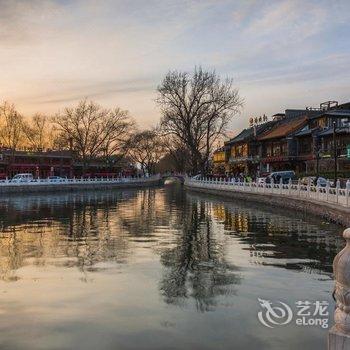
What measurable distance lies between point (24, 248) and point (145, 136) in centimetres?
9749

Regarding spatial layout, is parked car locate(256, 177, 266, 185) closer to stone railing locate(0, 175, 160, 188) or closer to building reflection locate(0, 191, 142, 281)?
building reflection locate(0, 191, 142, 281)

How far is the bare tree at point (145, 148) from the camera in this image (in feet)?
365

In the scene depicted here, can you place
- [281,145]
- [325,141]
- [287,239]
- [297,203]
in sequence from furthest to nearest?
[281,145]
[325,141]
[297,203]
[287,239]

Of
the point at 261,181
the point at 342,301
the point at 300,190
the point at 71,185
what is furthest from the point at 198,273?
the point at 71,185

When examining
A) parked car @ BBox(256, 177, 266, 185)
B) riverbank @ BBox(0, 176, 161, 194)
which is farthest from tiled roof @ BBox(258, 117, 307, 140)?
riverbank @ BBox(0, 176, 161, 194)

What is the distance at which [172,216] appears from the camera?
31.2 meters

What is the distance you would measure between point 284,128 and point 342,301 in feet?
224

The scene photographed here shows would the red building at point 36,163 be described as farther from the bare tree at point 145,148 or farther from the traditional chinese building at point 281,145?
the traditional chinese building at point 281,145

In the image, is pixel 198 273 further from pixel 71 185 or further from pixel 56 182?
pixel 71 185

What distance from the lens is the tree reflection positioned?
11008 mm

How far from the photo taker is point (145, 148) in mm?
118812

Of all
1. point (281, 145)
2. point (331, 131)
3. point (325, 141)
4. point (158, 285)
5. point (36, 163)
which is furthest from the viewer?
point (36, 163)

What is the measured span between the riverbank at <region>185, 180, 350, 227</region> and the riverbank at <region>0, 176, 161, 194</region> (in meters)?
23.7

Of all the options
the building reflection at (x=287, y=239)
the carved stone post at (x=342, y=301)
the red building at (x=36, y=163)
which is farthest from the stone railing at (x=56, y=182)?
the carved stone post at (x=342, y=301)
